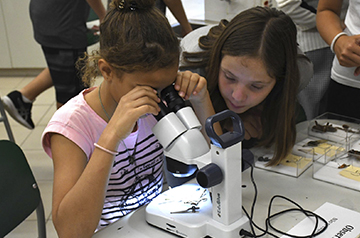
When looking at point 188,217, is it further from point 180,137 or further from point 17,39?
point 17,39

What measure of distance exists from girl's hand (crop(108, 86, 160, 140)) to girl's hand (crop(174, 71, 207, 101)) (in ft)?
0.37

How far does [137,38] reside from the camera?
93cm

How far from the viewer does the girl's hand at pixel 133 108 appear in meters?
0.87

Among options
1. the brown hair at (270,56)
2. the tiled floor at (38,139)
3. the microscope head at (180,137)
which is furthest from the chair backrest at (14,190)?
the tiled floor at (38,139)

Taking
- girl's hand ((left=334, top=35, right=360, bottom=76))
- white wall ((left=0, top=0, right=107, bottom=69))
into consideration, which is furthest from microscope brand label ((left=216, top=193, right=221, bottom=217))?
white wall ((left=0, top=0, right=107, bottom=69))

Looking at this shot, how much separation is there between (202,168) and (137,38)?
34 cm

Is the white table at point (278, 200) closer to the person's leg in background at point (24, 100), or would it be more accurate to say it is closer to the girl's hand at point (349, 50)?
the girl's hand at point (349, 50)

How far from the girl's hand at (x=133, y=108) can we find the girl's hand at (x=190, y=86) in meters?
0.11

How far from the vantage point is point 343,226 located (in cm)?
88

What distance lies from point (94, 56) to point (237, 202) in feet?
1.70

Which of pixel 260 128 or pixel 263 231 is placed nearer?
pixel 263 231

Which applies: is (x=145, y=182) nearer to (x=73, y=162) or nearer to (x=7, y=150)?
(x=73, y=162)

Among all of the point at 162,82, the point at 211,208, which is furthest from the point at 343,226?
the point at 162,82

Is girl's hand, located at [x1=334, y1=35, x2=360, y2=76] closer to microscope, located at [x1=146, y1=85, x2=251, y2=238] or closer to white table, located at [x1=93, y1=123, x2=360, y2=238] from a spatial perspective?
white table, located at [x1=93, y1=123, x2=360, y2=238]
